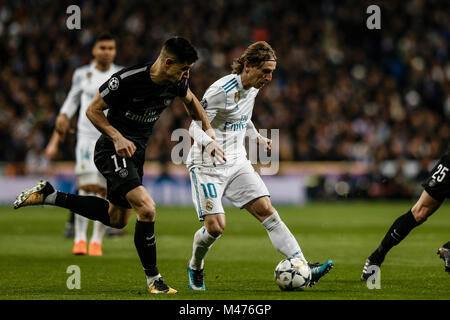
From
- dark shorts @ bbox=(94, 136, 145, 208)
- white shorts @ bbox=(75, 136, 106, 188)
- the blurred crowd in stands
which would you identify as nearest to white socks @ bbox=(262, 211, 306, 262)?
dark shorts @ bbox=(94, 136, 145, 208)

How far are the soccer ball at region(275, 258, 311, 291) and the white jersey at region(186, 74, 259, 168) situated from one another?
118 cm

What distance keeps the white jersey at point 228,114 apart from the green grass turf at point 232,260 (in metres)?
1.26

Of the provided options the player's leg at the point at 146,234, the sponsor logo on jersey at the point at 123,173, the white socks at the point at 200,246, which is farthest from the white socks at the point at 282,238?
the sponsor logo on jersey at the point at 123,173

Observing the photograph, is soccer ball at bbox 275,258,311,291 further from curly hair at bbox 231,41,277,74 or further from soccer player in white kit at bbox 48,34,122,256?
soccer player in white kit at bbox 48,34,122,256

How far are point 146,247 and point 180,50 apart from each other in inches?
68.5

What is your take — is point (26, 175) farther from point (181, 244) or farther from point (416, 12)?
point (416, 12)

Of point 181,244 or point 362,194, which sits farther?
point 362,194

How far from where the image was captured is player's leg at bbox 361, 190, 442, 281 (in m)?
7.25

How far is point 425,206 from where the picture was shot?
7.25 meters

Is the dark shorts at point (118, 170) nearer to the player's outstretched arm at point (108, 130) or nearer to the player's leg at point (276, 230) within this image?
the player's outstretched arm at point (108, 130)

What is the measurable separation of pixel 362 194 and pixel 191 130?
1601 cm

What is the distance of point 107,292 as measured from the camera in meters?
6.58

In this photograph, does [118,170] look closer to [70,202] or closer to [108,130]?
[108,130]
